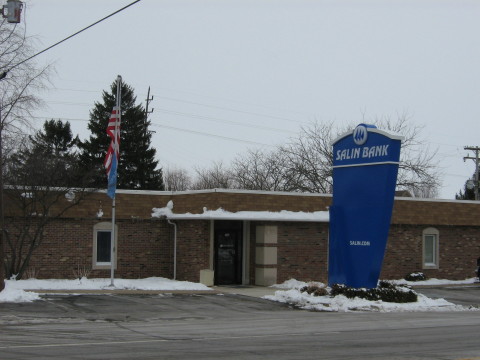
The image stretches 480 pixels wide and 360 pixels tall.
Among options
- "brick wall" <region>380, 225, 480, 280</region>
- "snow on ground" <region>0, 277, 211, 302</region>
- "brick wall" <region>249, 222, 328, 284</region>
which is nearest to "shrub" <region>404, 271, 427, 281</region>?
"brick wall" <region>380, 225, 480, 280</region>

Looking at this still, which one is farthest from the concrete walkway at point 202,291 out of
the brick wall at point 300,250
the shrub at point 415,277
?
the shrub at point 415,277

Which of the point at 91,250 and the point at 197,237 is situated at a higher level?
the point at 197,237

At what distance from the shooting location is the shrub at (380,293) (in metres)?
21.6

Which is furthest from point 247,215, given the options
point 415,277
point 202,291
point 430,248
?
point 430,248

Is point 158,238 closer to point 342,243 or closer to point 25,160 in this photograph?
point 25,160

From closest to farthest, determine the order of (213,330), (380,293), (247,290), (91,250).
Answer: (213,330), (380,293), (247,290), (91,250)

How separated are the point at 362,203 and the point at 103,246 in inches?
409

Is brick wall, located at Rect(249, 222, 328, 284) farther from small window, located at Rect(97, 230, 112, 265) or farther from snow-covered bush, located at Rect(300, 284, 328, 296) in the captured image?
small window, located at Rect(97, 230, 112, 265)

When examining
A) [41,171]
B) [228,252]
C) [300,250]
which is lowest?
[228,252]

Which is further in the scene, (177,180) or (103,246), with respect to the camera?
(177,180)

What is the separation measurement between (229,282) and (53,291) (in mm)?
7781

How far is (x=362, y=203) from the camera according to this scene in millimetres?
21844

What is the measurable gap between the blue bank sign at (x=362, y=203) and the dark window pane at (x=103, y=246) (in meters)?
8.81

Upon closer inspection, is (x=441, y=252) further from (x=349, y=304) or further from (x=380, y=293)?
(x=349, y=304)
